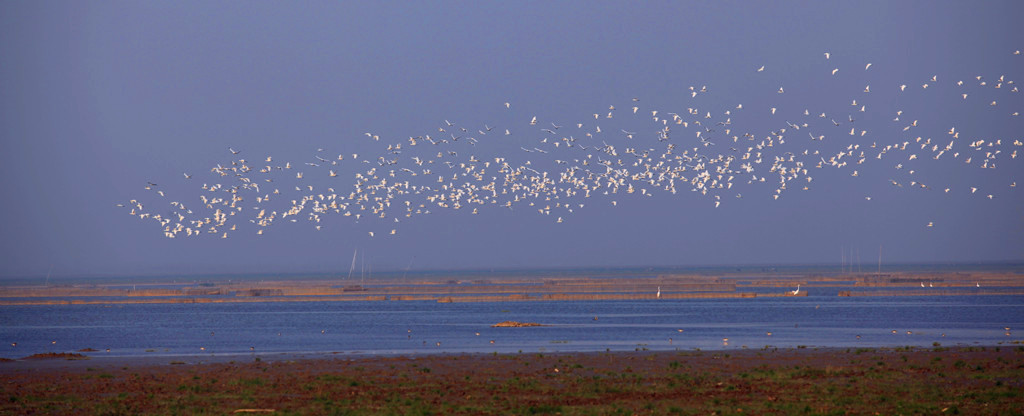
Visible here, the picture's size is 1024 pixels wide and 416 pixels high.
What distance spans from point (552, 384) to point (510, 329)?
27.6 m

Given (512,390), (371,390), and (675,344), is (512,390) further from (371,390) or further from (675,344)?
(675,344)

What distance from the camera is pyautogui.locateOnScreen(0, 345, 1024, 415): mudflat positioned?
25531mm

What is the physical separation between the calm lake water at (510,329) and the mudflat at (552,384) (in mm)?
5740

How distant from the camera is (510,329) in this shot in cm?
5772

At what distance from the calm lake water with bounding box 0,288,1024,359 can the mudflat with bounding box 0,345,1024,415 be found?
5740mm

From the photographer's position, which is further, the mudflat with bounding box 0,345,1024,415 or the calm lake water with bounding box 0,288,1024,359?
the calm lake water with bounding box 0,288,1024,359

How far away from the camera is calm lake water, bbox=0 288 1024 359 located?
47.1 m

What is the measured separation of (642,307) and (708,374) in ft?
174

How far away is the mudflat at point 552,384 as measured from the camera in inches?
1005

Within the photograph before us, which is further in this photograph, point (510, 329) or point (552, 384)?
point (510, 329)

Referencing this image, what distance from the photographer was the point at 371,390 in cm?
2942

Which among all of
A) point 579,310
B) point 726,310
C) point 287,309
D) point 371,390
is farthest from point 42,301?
point 371,390

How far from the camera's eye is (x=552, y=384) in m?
30.2

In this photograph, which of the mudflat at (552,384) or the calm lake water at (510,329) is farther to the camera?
the calm lake water at (510,329)
